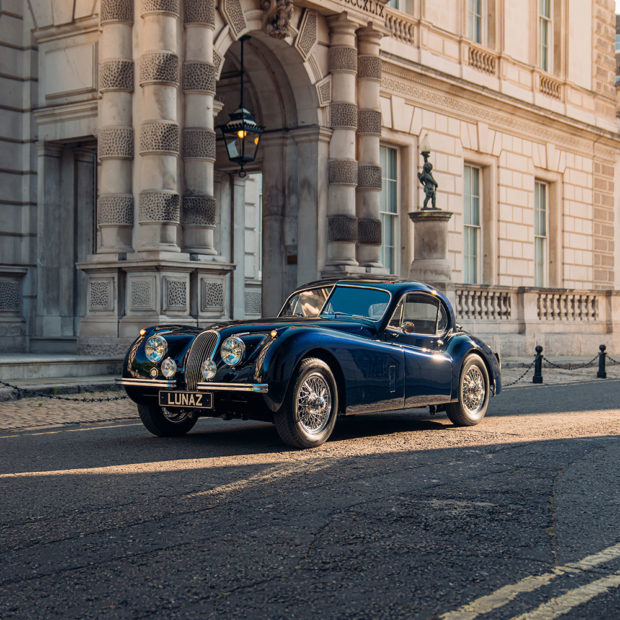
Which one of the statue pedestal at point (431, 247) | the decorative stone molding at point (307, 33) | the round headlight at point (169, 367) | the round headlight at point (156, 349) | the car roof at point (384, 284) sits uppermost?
the decorative stone molding at point (307, 33)

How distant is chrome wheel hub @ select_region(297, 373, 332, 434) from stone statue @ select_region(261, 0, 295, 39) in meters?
11.8

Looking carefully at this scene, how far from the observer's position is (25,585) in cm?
428

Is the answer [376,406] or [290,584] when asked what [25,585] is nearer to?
[290,584]

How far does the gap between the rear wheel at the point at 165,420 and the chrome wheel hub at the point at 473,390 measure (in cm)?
295

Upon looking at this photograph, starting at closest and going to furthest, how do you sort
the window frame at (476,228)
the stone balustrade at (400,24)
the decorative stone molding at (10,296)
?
the decorative stone molding at (10,296) < the stone balustrade at (400,24) < the window frame at (476,228)

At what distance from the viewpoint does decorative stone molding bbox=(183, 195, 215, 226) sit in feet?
54.1

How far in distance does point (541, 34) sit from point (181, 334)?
2398 centimetres

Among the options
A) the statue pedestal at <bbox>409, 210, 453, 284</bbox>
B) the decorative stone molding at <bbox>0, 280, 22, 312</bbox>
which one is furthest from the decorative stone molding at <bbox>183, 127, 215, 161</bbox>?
the statue pedestal at <bbox>409, 210, 453, 284</bbox>

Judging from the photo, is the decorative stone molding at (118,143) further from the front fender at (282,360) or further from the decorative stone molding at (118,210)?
the front fender at (282,360)

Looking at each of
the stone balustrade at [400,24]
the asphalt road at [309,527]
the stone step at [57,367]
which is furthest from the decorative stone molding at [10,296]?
the stone balustrade at [400,24]

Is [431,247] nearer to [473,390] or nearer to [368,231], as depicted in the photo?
[368,231]

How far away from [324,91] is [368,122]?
46.8 inches

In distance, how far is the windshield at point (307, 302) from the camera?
1004 cm

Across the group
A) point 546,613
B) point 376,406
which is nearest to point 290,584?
point 546,613
